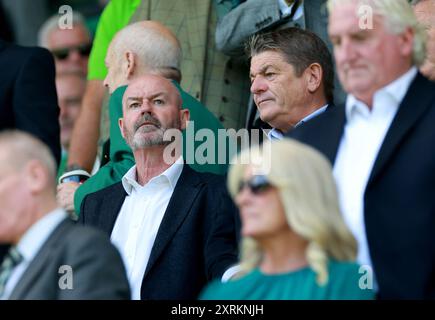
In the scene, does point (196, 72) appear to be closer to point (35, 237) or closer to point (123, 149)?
point (123, 149)

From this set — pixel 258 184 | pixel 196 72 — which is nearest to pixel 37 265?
pixel 258 184

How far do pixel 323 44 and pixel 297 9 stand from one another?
2.11 ft

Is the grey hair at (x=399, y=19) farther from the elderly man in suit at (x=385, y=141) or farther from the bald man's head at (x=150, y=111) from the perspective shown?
the bald man's head at (x=150, y=111)

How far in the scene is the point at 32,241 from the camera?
5832 mm

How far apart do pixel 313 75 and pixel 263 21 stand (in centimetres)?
71

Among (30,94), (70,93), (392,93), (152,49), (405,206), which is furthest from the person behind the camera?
(70,93)

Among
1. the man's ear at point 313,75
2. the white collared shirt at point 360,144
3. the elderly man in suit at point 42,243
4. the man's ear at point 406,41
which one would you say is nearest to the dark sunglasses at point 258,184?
the white collared shirt at point 360,144

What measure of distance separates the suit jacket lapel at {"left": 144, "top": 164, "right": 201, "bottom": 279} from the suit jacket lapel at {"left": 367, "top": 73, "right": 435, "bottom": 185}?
5.48ft

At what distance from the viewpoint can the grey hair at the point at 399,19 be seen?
5992 millimetres

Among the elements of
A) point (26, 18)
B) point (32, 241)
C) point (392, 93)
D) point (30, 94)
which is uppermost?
point (26, 18)

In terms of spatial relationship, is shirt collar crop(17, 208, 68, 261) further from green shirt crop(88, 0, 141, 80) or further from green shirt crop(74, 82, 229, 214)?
green shirt crop(88, 0, 141, 80)

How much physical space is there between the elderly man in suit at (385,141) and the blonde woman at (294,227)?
0.68 ft

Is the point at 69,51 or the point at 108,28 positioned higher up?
the point at 69,51
